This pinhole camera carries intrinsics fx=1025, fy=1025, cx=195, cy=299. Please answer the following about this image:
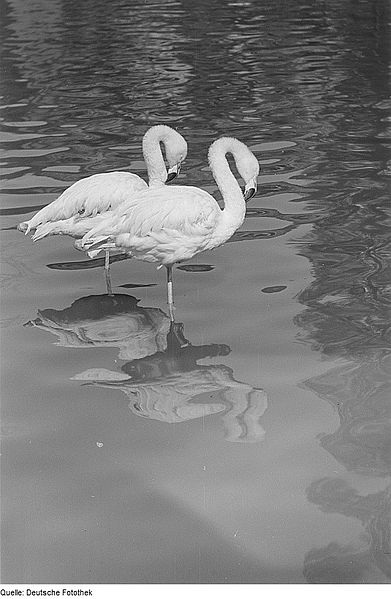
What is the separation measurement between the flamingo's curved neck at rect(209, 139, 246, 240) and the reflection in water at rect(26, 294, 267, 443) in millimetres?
809

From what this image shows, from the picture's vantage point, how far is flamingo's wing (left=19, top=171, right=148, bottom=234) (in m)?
7.96

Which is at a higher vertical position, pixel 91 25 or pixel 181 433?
pixel 181 433

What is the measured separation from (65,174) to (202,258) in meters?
3.07

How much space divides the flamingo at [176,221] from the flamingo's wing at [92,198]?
→ 0.37m

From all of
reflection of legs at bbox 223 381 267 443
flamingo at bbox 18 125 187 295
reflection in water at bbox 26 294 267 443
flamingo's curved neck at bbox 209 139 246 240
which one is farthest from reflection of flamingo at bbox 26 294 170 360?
reflection of legs at bbox 223 381 267 443

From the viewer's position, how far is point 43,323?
24.1 ft

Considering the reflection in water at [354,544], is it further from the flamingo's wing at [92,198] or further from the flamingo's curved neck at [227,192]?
the flamingo's wing at [92,198]

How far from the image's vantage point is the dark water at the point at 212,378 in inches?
188

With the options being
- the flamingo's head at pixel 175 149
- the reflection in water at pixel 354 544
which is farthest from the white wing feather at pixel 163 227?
the reflection in water at pixel 354 544

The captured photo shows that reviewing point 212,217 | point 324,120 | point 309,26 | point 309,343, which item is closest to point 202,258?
point 212,217

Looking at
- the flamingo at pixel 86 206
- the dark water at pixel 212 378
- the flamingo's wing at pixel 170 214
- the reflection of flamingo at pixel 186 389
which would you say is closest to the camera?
the dark water at pixel 212 378

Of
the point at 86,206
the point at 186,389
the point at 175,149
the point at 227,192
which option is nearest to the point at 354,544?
the point at 186,389
